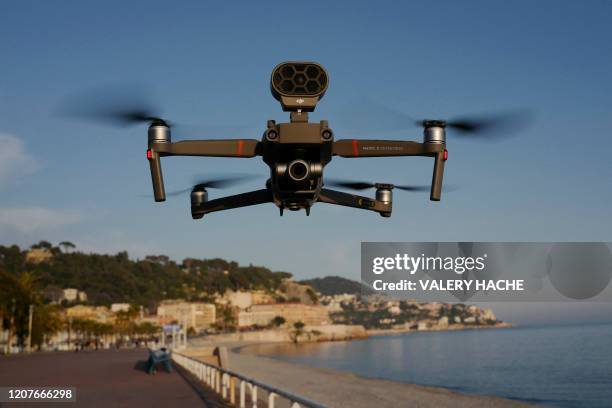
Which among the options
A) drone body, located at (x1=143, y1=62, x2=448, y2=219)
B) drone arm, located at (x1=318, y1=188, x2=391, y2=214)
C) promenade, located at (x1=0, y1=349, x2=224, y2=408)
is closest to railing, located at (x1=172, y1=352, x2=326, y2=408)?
promenade, located at (x1=0, y1=349, x2=224, y2=408)

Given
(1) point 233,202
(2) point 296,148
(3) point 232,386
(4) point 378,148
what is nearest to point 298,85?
(2) point 296,148

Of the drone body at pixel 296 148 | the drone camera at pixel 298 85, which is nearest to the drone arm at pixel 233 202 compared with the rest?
the drone body at pixel 296 148

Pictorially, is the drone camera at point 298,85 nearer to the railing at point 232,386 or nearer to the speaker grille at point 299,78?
the speaker grille at point 299,78

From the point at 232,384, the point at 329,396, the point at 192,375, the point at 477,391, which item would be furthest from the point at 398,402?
the point at 232,384

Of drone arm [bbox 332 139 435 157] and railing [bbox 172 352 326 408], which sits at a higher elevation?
drone arm [bbox 332 139 435 157]

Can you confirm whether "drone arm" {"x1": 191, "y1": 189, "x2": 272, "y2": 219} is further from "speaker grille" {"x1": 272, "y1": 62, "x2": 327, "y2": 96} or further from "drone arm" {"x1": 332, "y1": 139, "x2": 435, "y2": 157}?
"speaker grille" {"x1": 272, "y1": 62, "x2": 327, "y2": 96}

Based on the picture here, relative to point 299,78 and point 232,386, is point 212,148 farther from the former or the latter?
point 232,386
